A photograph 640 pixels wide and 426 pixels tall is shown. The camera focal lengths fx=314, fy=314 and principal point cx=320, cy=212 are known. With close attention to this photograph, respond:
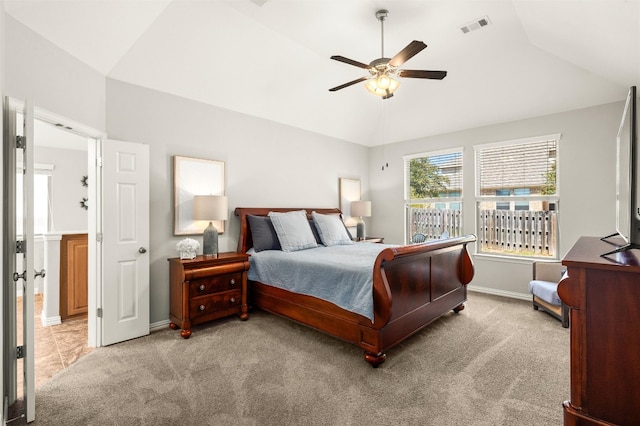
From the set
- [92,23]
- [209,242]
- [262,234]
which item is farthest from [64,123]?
[262,234]

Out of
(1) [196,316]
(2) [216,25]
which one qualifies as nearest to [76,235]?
(1) [196,316]

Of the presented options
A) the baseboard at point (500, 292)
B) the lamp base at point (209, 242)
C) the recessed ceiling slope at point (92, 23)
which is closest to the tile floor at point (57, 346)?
the lamp base at point (209, 242)

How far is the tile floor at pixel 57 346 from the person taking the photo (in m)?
2.63

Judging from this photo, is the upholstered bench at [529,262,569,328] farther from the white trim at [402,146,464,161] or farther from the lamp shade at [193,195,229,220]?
the lamp shade at [193,195,229,220]

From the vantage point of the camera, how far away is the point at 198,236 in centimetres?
394

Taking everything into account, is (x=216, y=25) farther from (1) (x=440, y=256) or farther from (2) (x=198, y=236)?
(1) (x=440, y=256)

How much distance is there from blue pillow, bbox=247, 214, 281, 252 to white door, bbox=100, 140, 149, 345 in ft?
4.10

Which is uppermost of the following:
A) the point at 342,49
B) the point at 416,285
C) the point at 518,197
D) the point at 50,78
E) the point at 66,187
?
the point at 342,49

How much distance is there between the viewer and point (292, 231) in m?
4.18

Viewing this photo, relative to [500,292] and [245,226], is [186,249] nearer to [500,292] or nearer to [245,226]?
[245,226]

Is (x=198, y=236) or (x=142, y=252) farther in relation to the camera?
(x=198, y=236)

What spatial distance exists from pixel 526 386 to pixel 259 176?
12.5 ft

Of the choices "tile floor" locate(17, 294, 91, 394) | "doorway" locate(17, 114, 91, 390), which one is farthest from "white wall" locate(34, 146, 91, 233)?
"tile floor" locate(17, 294, 91, 394)

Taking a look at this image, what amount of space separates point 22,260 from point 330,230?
11.0 ft
